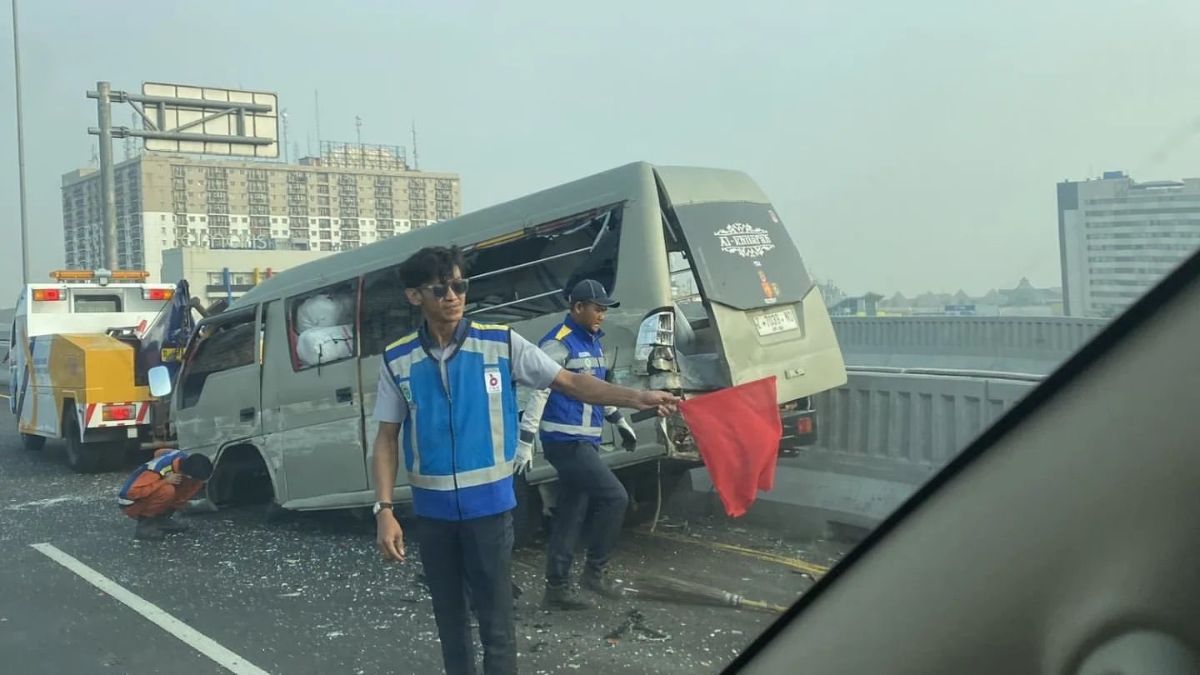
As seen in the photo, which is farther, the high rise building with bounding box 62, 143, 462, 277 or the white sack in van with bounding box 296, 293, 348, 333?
the high rise building with bounding box 62, 143, 462, 277

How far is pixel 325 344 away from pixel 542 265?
197 centimetres

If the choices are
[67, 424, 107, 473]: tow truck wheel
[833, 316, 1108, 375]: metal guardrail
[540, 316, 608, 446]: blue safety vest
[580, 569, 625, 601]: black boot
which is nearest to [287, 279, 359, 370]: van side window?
[540, 316, 608, 446]: blue safety vest

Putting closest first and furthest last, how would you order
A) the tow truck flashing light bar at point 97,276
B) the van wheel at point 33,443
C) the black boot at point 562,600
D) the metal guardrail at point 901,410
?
1. the metal guardrail at point 901,410
2. the black boot at point 562,600
3. the van wheel at point 33,443
4. the tow truck flashing light bar at point 97,276

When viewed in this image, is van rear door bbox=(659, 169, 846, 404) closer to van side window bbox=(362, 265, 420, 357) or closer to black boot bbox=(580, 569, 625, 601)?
black boot bbox=(580, 569, 625, 601)

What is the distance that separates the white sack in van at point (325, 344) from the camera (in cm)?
792

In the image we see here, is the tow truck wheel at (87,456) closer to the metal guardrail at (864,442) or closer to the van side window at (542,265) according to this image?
the van side window at (542,265)

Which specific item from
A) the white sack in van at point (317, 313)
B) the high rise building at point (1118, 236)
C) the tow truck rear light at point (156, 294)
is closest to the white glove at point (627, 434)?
the white sack in van at point (317, 313)

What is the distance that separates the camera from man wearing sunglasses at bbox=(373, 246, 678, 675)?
4078mm

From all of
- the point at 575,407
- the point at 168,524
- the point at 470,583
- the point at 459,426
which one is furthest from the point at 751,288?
the point at 168,524

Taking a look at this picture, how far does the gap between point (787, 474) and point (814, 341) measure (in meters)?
0.97

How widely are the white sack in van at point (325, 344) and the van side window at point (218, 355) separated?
68cm

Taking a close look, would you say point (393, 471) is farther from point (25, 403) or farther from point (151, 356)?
point (25, 403)

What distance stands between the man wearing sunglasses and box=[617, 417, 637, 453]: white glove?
2264 mm

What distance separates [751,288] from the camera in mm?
6695
